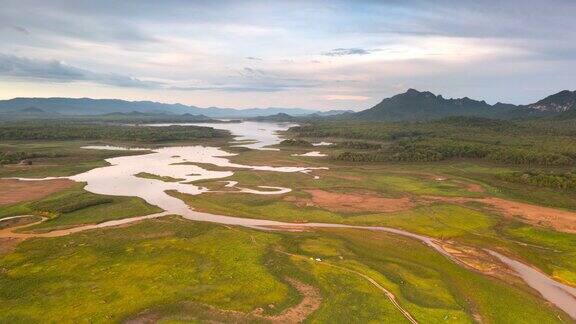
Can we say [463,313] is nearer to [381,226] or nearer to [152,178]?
[381,226]

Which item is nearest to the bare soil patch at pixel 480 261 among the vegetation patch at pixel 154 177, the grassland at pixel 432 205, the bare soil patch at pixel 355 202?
the grassland at pixel 432 205

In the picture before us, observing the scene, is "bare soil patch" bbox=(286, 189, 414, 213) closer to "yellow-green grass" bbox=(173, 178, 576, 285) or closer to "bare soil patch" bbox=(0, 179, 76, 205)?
"yellow-green grass" bbox=(173, 178, 576, 285)

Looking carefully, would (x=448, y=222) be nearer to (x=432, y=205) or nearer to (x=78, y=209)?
(x=432, y=205)

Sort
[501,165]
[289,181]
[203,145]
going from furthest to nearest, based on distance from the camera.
A: 1. [203,145]
2. [501,165]
3. [289,181]

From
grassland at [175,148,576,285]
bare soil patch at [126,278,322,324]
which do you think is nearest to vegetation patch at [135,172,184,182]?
grassland at [175,148,576,285]

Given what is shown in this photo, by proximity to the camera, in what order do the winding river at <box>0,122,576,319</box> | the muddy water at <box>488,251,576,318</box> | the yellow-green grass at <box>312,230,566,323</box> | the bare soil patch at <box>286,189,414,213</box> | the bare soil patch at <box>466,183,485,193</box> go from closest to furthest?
the yellow-green grass at <box>312,230,566,323</box> → the muddy water at <box>488,251,576,318</box> → the winding river at <box>0,122,576,319</box> → the bare soil patch at <box>286,189,414,213</box> → the bare soil patch at <box>466,183,485,193</box>

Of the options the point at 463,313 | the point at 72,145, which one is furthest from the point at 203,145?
the point at 463,313
